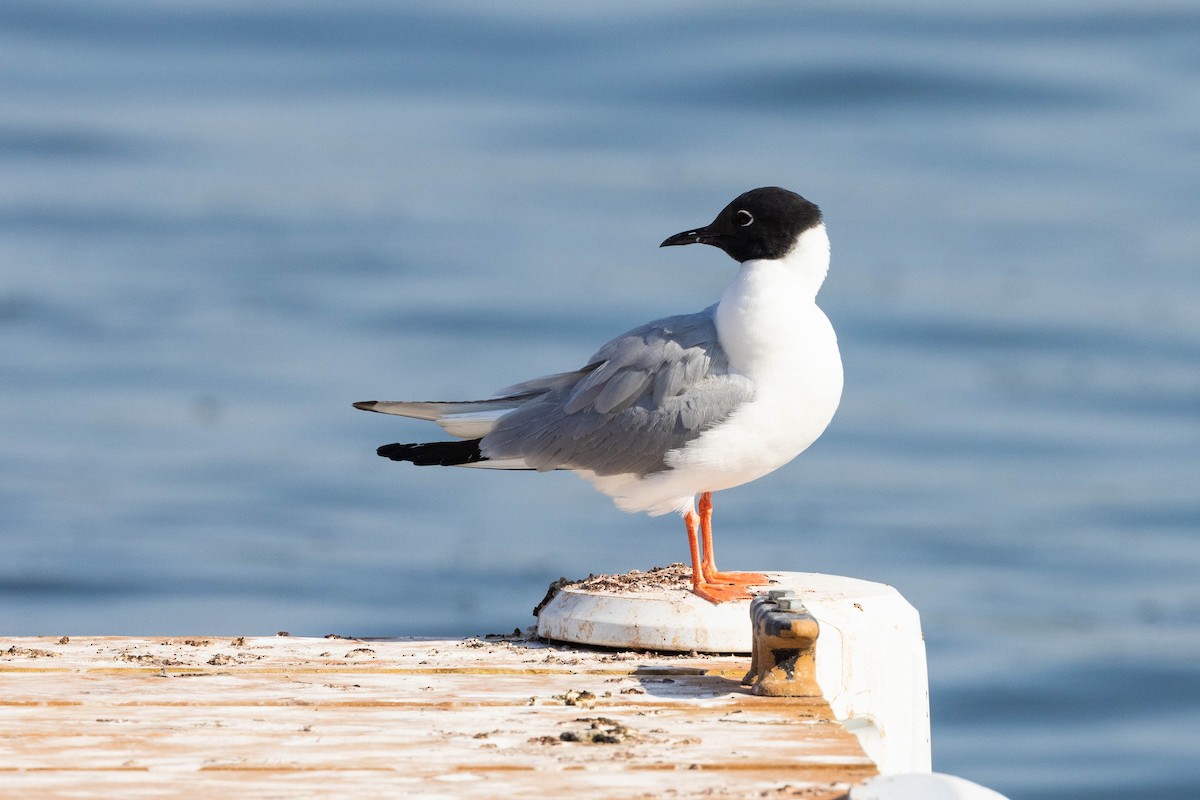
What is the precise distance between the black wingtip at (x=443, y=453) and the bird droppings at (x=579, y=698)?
1880 mm

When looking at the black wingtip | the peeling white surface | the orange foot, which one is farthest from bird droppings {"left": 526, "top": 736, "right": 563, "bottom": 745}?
the black wingtip

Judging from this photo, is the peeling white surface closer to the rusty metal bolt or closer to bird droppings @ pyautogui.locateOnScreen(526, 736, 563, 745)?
the rusty metal bolt

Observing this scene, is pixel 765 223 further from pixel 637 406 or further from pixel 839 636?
pixel 839 636

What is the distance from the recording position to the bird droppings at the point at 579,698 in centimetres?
552

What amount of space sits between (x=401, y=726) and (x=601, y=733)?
591 millimetres

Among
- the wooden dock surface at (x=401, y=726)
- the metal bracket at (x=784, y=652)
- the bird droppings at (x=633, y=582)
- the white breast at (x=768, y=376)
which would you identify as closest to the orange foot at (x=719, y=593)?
the bird droppings at (x=633, y=582)

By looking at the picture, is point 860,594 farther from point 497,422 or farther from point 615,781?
point 615,781

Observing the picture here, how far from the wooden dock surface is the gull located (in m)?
0.78

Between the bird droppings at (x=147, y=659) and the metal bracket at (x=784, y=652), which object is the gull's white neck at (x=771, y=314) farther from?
the bird droppings at (x=147, y=659)

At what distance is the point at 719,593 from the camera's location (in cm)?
657

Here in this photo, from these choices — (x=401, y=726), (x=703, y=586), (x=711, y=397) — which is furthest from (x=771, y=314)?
(x=401, y=726)

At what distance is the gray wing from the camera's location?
22.2ft

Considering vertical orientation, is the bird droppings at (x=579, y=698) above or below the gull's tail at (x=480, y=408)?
below

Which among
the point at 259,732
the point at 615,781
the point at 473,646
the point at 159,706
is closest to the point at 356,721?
the point at 259,732
